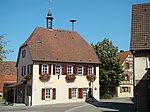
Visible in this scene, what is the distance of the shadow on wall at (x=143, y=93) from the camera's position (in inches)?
1021

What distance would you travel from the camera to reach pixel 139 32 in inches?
1108

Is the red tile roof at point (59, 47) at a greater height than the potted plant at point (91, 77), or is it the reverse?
the red tile roof at point (59, 47)

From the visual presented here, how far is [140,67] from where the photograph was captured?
26734 millimetres

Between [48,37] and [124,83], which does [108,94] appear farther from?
[48,37]

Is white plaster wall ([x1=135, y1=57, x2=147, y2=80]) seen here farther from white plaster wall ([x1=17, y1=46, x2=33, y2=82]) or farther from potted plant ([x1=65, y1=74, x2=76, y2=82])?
white plaster wall ([x1=17, y1=46, x2=33, y2=82])

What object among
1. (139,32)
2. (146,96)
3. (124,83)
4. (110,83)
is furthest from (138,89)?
(124,83)

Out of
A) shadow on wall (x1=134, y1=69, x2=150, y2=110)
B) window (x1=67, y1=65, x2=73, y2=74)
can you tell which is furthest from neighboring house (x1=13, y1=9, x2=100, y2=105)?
shadow on wall (x1=134, y1=69, x2=150, y2=110)

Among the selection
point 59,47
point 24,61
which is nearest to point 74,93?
point 59,47

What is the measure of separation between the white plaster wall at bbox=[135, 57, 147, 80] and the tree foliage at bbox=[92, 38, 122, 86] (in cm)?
2115

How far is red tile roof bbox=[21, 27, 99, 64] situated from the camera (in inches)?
1436

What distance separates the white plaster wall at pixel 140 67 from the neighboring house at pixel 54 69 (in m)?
12.4

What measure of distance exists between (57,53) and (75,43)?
4680mm

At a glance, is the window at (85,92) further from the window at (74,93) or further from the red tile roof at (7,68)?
the red tile roof at (7,68)

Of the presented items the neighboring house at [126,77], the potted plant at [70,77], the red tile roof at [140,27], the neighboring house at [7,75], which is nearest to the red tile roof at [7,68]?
the neighboring house at [7,75]
